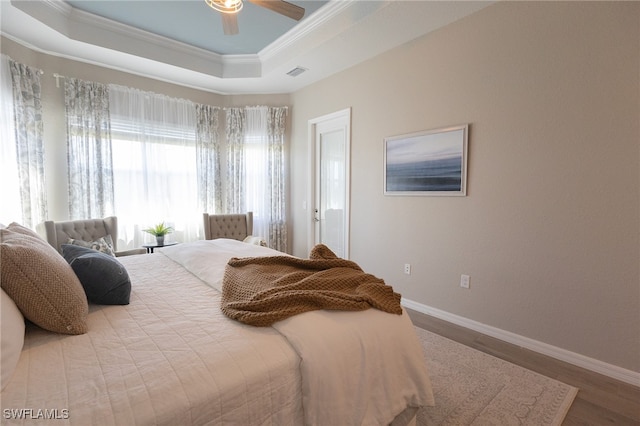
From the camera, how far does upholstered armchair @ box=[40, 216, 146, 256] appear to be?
3.04 m

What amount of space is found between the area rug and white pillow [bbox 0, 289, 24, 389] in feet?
6.02

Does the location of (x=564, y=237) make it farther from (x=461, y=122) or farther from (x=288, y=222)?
(x=288, y=222)

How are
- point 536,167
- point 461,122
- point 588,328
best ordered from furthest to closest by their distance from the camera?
point 461,122
point 536,167
point 588,328

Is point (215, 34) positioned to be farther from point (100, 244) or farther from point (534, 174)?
point (534, 174)

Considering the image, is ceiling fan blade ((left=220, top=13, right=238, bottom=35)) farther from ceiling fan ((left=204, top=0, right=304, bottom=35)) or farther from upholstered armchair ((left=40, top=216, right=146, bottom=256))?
upholstered armchair ((left=40, top=216, right=146, bottom=256))

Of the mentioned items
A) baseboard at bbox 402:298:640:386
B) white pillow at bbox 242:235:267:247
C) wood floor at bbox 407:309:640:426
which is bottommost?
wood floor at bbox 407:309:640:426

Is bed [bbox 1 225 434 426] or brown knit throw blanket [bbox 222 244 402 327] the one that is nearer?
bed [bbox 1 225 434 426]

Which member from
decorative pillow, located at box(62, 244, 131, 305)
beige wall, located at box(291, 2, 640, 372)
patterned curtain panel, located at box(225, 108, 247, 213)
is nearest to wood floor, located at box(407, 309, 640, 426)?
beige wall, located at box(291, 2, 640, 372)

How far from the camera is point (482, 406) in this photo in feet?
5.95

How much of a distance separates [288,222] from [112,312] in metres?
3.69

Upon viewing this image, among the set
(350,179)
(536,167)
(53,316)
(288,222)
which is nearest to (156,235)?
(288,222)

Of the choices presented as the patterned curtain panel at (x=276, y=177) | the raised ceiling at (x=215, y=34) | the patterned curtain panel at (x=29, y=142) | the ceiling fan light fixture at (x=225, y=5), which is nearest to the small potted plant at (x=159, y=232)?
the patterned curtain panel at (x=29, y=142)

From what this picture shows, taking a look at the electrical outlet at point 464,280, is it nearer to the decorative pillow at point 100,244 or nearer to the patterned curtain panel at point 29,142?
the decorative pillow at point 100,244

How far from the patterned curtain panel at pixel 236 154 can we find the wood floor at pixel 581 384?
338 centimetres
